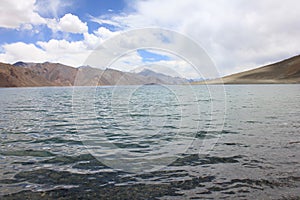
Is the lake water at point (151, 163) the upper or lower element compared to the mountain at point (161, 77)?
lower

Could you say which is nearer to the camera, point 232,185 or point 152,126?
point 232,185

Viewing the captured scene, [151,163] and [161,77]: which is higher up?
[161,77]

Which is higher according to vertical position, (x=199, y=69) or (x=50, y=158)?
(x=199, y=69)

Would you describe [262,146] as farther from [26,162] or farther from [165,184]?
[26,162]

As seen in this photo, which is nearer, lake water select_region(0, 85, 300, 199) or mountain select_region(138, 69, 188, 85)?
lake water select_region(0, 85, 300, 199)

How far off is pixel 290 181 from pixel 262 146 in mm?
6044

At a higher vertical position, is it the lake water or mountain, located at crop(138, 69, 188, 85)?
mountain, located at crop(138, 69, 188, 85)

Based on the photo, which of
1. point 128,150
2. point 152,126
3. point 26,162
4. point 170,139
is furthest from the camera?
point 152,126

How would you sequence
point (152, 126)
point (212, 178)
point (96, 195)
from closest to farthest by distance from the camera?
1. point (96, 195)
2. point (212, 178)
3. point (152, 126)

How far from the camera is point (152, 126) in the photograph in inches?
1013

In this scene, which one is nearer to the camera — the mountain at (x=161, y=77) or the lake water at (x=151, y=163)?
the lake water at (x=151, y=163)

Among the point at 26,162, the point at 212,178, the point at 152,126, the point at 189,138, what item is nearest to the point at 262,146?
the point at 189,138

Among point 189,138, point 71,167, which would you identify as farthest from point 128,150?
point 189,138

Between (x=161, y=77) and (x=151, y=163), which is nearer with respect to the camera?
(x=151, y=163)
